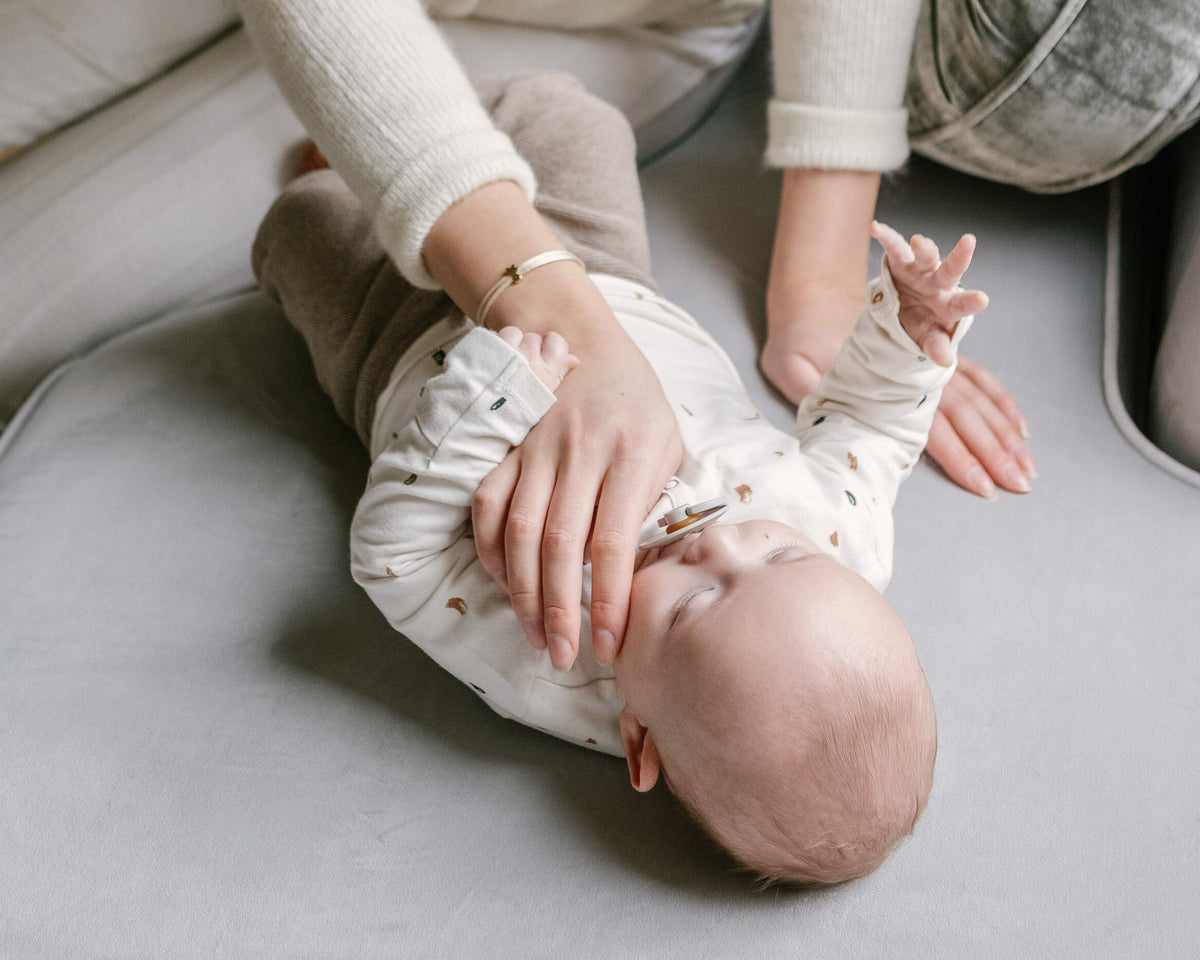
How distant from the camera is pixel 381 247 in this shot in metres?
0.94

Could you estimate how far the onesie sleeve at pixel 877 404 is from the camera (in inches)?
31.0

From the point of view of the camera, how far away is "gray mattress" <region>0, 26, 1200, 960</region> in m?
0.64

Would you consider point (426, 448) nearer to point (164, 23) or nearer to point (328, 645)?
point (328, 645)

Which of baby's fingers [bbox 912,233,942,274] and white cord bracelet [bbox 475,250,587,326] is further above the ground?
white cord bracelet [bbox 475,250,587,326]

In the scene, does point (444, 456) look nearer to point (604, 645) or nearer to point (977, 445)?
point (604, 645)

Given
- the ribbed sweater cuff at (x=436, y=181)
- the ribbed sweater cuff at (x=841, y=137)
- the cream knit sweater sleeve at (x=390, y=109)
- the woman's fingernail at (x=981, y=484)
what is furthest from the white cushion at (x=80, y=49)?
the woman's fingernail at (x=981, y=484)

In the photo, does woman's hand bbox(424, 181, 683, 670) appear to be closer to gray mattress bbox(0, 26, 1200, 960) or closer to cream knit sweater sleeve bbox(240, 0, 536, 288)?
cream knit sweater sleeve bbox(240, 0, 536, 288)

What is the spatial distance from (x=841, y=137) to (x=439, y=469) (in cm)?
61

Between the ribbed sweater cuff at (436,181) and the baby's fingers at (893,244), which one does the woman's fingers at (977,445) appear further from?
the ribbed sweater cuff at (436,181)

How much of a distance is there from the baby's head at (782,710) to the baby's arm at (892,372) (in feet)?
0.59

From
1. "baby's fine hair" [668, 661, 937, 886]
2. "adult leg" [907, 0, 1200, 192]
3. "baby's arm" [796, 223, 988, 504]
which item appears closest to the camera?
"baby's fine hair" [668, 661, 937, 886]

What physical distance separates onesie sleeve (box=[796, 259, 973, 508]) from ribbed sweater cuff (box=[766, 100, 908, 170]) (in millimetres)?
270

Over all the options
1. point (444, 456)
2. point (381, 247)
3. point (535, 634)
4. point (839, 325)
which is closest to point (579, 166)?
point (381, 247)

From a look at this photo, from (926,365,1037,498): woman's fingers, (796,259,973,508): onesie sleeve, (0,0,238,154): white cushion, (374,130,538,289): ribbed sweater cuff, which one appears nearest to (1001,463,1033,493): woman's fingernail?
(926,365,1037,498): woman's fingers
